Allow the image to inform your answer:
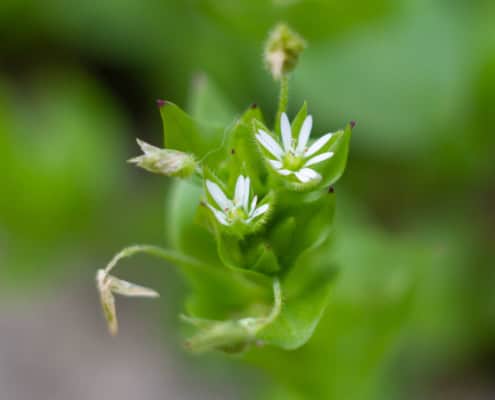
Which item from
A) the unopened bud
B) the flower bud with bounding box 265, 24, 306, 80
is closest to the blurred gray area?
the unopened bud

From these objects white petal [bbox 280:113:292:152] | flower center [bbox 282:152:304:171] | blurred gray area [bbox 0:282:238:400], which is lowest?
blurred gray area [bbox 0:282:238:400]

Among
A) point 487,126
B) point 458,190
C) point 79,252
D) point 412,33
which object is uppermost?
point 412,33

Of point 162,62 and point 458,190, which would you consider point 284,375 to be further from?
point 162,62

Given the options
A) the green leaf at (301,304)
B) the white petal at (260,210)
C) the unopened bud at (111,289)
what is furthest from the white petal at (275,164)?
the unopened bud at (111,289)

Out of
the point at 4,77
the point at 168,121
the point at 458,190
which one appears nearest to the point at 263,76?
the point at 458,190

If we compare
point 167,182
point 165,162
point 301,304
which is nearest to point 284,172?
point 165,162

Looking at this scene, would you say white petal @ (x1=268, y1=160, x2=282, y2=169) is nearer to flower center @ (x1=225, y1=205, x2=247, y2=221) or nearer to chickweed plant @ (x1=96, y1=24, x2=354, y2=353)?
chickweed plant @ (x1=96, y1=24, x2=354, y2=353)

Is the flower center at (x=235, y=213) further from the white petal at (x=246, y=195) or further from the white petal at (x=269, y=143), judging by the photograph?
the white petal at (x=269, y=143)
